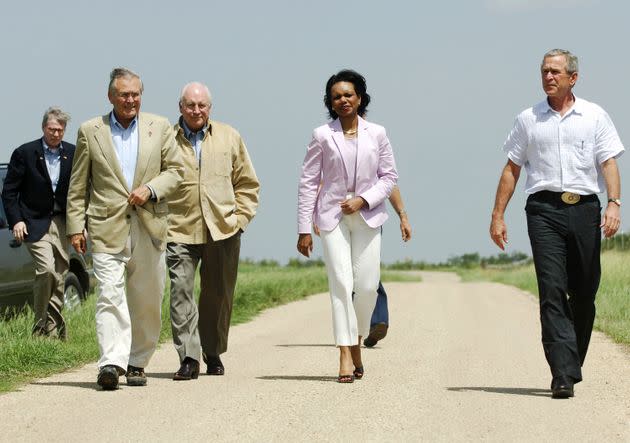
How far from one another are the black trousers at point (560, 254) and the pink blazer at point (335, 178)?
1.26 metres

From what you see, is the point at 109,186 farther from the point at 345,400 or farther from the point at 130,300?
the point at 345,400

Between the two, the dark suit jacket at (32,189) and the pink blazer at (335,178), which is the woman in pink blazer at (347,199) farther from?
the dark suit jacket at (32,189)

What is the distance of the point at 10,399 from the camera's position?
878 cm

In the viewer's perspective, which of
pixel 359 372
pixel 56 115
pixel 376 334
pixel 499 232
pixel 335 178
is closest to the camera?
pixel 499 232

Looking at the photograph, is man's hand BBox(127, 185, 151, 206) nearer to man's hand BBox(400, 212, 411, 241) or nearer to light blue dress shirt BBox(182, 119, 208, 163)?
light blue dress shirt BBox(182, 119, 208, 163)

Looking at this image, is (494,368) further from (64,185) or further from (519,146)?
(64,185)

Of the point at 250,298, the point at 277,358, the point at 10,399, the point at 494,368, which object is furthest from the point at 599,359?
the point at 250,298

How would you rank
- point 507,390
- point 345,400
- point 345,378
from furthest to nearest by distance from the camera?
1. point 345,378
2. point 507,390
3. point 345,400

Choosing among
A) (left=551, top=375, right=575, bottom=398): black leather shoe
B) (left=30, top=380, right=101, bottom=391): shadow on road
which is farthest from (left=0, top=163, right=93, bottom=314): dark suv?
(left=551, top=375, right=575, bottom=398): black leather shoe

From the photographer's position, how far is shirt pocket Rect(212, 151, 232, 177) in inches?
404

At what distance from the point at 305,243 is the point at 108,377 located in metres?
1.77

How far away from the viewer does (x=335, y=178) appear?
32.4 ft

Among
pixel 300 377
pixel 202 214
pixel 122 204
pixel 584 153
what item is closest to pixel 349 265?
pixel 300 377

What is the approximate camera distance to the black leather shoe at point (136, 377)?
9.54 metres
